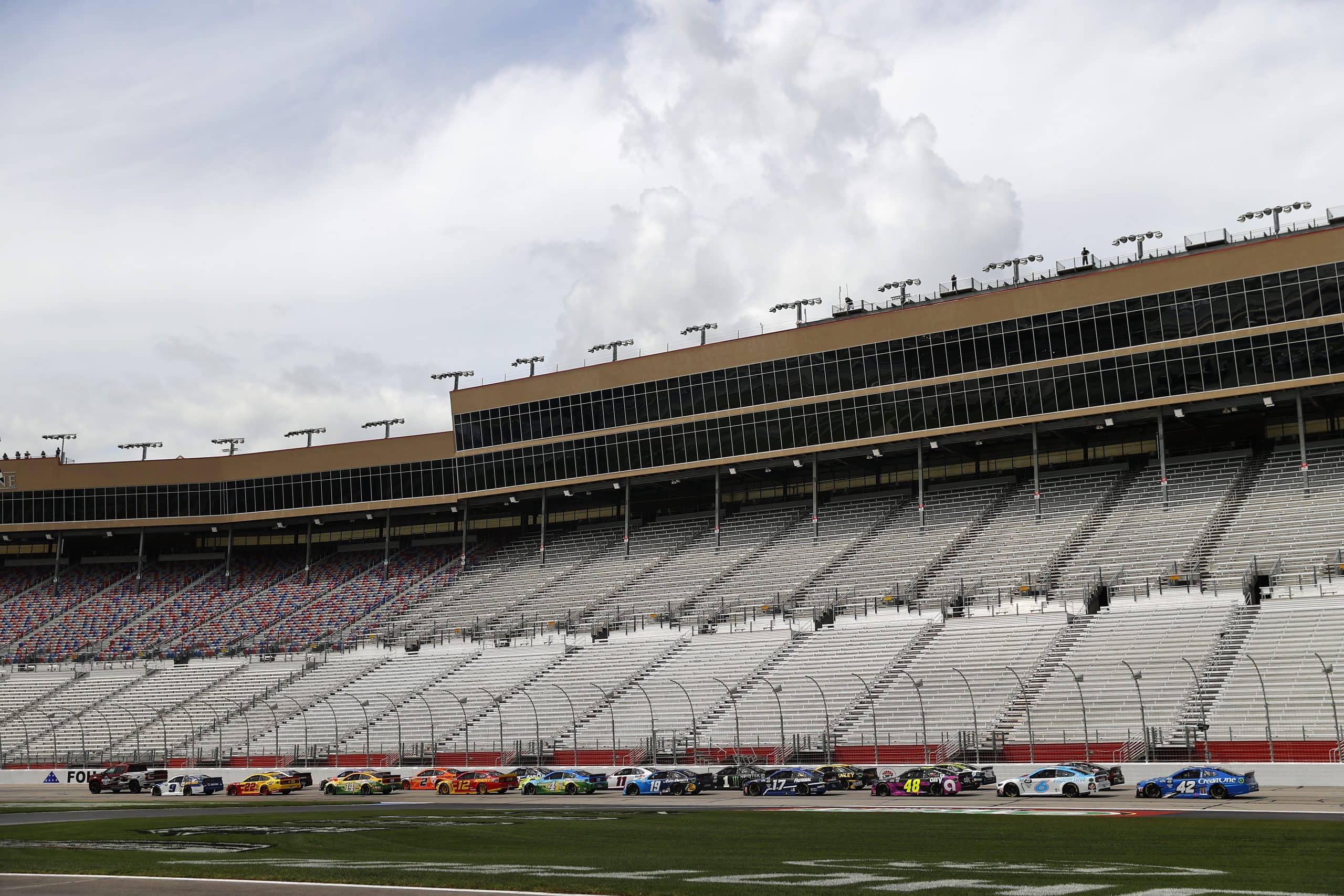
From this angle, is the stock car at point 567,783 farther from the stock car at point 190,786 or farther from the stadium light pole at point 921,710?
the stock car at point 190,786

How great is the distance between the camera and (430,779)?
59.9 metres

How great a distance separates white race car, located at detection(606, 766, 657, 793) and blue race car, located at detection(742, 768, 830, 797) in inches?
209

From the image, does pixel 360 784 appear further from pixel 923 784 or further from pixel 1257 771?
pixel 1257 771

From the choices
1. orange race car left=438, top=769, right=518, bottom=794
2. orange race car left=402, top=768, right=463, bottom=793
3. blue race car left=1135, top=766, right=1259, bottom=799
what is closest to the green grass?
blue race car left=1135, top=766, right=1259, bottom=799

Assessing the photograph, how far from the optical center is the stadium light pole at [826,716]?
2175 inches

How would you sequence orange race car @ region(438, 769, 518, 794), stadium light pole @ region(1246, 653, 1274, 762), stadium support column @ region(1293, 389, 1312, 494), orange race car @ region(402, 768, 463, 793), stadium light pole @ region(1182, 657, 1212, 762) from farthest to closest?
stadium support column @ region(1293, 389, 1312, 494) < orange race car @ region(402, 768, 463, 793) < orange race car @ region(438, 769, 518, 794) < stadium light pole @ region(1182, 657, 1212, 762) < stadium light pole @ region(1246, 653, 1274, 762)

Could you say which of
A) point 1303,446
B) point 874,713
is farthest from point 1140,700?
point 1303,446

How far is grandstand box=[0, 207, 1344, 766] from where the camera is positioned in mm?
56219

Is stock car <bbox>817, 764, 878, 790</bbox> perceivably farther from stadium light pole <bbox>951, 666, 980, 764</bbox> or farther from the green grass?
the green grass

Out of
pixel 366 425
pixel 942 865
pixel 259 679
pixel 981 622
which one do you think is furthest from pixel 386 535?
pixel 942 865

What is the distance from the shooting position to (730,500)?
299ft

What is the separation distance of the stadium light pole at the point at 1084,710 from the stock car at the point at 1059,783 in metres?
4.34

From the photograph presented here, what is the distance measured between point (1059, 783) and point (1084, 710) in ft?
18.9

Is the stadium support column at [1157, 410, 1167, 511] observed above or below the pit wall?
above
